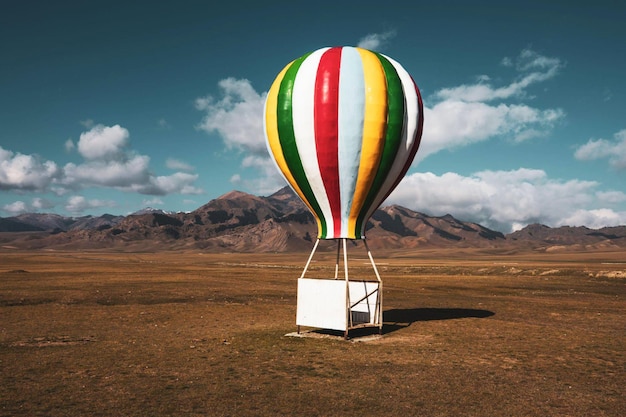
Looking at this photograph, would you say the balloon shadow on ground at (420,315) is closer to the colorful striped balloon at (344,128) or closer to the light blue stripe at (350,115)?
the colorful striped balloon at (344,128)

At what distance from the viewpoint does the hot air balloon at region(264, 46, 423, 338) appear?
18.7 meters

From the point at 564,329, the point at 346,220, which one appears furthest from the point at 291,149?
the point at 564,329

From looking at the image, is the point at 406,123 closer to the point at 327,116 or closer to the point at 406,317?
the point at 327,116

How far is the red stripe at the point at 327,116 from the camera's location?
1866 cm

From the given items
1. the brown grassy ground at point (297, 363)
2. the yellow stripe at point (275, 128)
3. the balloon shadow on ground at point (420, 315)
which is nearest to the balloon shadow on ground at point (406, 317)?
the balloon shadow on ground at point (420, 315)

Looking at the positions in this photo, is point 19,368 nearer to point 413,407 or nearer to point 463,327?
point 413,407

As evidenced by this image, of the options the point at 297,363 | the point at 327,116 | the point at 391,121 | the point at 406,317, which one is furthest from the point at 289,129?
the point at 406,317

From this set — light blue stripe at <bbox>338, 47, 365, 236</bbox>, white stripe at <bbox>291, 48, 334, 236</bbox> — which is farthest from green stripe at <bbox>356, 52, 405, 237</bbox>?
white stripe at <bbox>291, 48, 334, 236</bbox>

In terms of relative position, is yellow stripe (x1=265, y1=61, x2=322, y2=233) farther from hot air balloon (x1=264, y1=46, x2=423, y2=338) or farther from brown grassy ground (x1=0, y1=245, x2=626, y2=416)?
brown grassy ground (x1=0, y1=245, x2=626, y2=416)

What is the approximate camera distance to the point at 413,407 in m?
11.5

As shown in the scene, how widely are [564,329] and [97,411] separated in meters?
Result: 19.6

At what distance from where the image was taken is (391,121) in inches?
745

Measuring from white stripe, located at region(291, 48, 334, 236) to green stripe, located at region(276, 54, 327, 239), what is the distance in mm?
178

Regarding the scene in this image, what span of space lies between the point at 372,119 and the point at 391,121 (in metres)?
0.79
